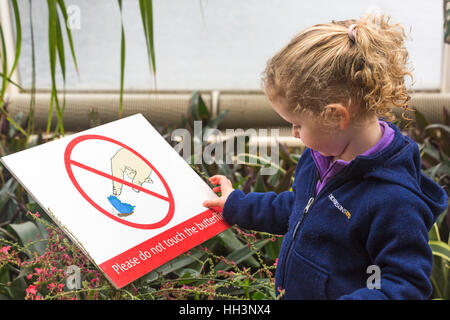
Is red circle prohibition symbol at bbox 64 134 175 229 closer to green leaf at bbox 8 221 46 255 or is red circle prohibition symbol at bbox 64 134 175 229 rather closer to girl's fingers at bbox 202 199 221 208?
girl's fingers at bbox 202 199 221 208

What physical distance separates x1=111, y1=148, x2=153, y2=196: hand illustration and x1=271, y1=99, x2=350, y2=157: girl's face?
0.82 feet

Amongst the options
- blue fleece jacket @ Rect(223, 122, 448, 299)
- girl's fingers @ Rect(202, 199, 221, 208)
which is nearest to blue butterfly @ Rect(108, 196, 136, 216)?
girl's fingers @ Rect(202, 199, 221, 208)

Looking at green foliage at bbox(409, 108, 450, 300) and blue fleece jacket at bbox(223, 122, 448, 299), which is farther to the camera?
green foliage at bbox(409, 108, 450, 300)

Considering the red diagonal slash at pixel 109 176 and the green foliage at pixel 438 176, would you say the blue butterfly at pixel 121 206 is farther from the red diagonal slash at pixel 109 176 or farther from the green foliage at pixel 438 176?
the green foliage at pixel 438 176

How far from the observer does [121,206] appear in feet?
2.21

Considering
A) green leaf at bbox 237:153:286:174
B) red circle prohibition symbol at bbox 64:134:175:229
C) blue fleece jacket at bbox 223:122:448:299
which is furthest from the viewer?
green leaf at bbox 237:153:286:174

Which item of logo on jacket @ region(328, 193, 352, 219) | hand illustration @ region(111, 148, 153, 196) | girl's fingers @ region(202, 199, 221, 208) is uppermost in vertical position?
hand illustration @ region(111, 148, 153, 196)

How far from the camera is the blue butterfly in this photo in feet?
2.18

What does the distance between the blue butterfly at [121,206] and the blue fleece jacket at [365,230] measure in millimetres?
237

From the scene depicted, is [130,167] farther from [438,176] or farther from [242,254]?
[438,176]

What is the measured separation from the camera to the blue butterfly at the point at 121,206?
0.67 meters

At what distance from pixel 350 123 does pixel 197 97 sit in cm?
151

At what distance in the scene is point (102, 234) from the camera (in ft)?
2.04
